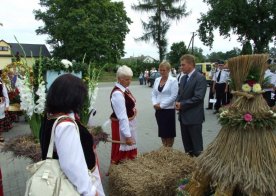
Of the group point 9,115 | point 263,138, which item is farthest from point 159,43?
point 263,138

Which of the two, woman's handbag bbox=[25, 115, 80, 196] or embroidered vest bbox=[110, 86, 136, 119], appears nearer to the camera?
woman's handbag bbox=[25, 115, 80, 196]

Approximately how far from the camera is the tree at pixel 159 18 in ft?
156

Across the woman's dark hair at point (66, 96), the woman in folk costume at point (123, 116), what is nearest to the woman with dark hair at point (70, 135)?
the woman's dark hair at point (66, 96)

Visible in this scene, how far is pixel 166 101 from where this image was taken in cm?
608

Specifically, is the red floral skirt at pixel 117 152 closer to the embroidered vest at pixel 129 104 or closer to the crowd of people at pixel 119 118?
the crowd of people at pixel 119 118

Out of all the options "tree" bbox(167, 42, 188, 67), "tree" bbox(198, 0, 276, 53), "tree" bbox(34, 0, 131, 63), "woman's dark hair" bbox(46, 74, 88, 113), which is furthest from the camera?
"tree" bbox(167, 42, 188, 67)

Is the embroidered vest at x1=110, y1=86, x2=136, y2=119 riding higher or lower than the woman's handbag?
higher

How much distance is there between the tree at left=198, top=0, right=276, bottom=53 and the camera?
3303 centimetres

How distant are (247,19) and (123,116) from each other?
31.1 m

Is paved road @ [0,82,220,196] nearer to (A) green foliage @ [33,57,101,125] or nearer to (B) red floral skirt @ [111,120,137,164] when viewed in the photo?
(B) red floral skirt @ [111,120,137,164]

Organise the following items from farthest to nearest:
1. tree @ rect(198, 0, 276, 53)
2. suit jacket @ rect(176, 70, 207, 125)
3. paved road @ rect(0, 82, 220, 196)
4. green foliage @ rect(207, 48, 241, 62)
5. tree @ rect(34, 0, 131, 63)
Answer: tree @ rect(34, 0, 131, 63)
green foliage @ rect(207, 48, 241, 62)
tree @ rect(198, 0, 276, 53)
paved road @ rect(0, 82, 220, 196)
suit jacket @ rect(176, 70, 207, 125)

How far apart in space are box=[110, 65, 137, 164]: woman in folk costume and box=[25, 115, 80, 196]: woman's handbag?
2.37m

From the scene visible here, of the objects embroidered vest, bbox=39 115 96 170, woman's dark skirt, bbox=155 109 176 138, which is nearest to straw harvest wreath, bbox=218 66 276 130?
embroidered vest, bbox=39 115 96 170

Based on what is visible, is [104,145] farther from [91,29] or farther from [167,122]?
[91,29]
